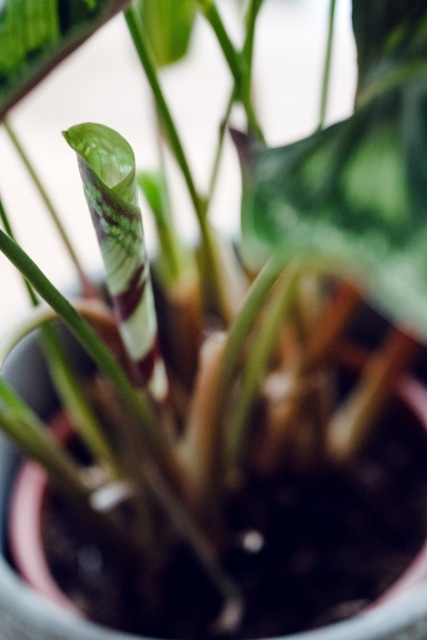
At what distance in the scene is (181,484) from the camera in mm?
339

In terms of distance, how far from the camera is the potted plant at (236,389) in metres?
0.18

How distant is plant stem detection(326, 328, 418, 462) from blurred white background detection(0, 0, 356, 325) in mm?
330

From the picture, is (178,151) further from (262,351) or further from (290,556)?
(290,556)

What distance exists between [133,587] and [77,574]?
0.04 meters

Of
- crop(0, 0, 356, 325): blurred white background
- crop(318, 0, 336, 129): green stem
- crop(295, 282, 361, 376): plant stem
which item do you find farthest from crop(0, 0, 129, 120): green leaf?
crop(0, 0, 356, 325): blurred white background

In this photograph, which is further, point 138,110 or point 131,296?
point 138,110

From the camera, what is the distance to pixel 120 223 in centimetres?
18

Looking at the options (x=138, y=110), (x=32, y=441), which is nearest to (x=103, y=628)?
(x=32, y=441)

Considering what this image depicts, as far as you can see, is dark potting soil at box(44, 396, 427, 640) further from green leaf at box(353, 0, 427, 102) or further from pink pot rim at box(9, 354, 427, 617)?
green leaf at box(353, 0, 427, 102)

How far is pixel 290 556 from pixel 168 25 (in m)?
0.30

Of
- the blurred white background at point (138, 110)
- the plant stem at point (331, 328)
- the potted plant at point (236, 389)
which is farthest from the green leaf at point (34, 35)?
the blurred white background at point (138, 110)

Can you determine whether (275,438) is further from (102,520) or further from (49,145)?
(49,145)

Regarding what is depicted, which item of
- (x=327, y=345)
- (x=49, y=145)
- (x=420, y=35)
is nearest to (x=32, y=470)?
(x=327, y=345)

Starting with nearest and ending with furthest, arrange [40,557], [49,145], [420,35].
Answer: [420,35] → [40,557] → [49,145]
